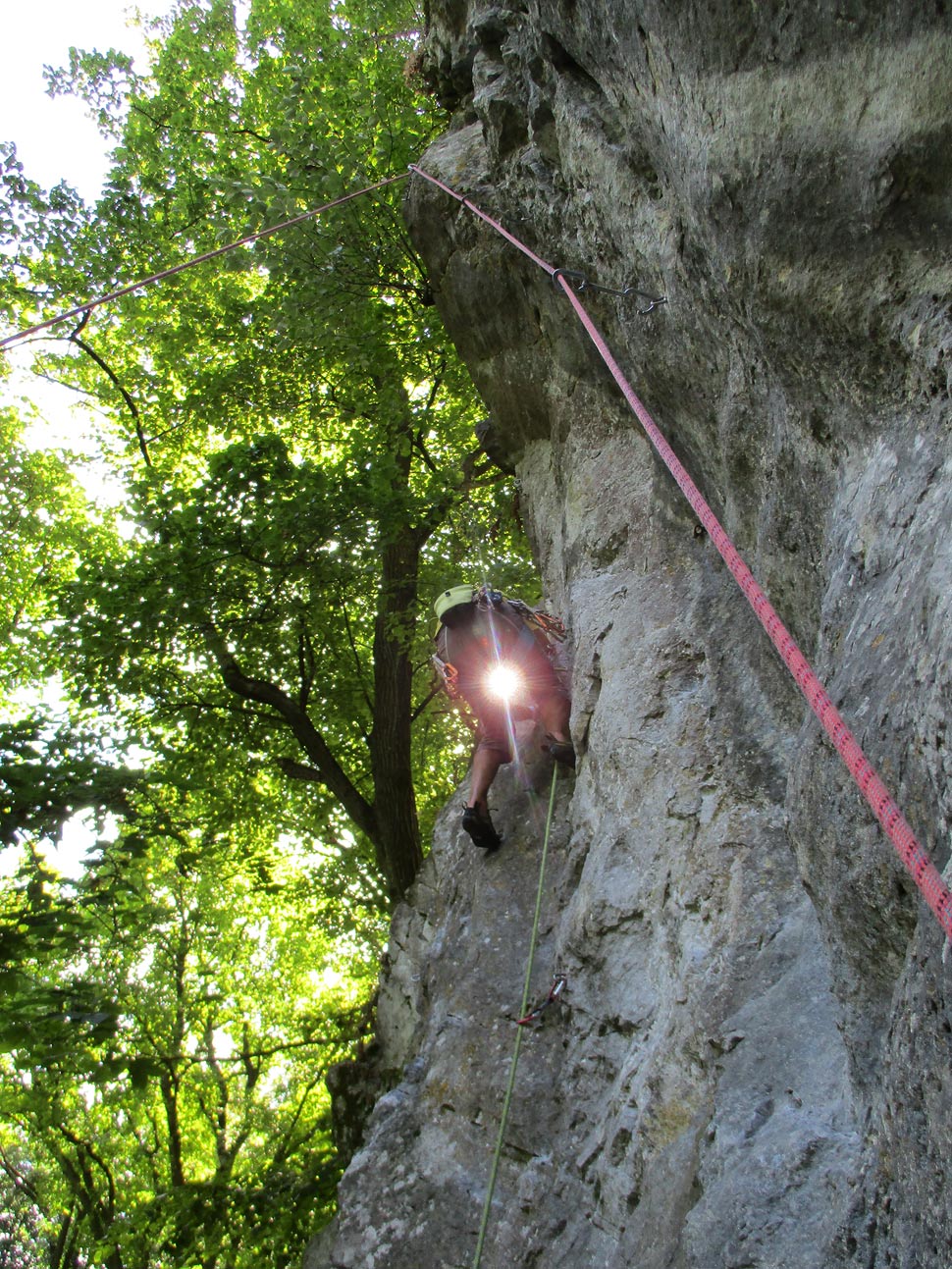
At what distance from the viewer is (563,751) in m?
6.50

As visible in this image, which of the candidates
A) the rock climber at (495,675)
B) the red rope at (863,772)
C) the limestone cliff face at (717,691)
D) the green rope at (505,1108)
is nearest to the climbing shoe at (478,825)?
the rock climber at (495,675)

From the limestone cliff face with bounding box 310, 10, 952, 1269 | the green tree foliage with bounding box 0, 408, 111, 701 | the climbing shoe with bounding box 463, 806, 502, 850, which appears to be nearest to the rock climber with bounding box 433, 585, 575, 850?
the climbing shoe with bounding box 463, 806, 502, 850

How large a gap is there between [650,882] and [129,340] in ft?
42.8

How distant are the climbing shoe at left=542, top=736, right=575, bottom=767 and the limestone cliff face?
1.25 ft

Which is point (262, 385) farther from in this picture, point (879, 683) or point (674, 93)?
point (879, 683)

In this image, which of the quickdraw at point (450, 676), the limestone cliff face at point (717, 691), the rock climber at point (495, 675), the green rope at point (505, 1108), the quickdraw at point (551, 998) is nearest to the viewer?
the limestone cliff face at point (717, 691)

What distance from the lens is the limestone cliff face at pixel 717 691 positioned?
2777 mm

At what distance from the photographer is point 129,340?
14.8 meters

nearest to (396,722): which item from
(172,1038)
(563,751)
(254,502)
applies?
(254,502)

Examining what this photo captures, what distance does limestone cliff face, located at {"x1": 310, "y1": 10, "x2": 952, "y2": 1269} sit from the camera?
9.11ft

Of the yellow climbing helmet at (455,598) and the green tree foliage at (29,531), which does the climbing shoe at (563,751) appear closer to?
the yellow climbing helmet at (455,598)

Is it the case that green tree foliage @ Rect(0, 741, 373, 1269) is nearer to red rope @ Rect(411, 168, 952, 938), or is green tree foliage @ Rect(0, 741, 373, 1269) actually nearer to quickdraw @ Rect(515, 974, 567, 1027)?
quickdraw @ Rect(515, 974, 567, 1027)

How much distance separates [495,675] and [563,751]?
0.76m

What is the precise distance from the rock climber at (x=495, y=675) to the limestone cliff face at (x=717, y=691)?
1.08 feet
